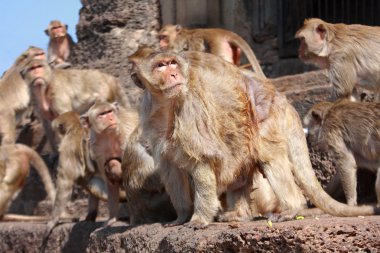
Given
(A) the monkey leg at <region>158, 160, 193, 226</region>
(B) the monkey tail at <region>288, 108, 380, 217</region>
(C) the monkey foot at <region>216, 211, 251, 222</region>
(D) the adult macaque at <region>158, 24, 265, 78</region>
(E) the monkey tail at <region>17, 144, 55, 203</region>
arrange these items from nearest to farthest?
(B) the monkey tail at <region>288, 108, 380, 217</region>
(C) the monkey foot at <region>216, 211, 251, 222</region>
(A) the monkey leg at <region>158, 160, 193, 226</region>
(D) the adult macaque at <region>158, 24, 265, 78</region>
(E) the monkey tail at <region>17, 144, 55, 203</region>

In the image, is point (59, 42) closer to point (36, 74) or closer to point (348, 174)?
point (36, 74)

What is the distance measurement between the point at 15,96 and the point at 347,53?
5.98 metres

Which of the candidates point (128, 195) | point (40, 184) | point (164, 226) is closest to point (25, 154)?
point (40, 184)

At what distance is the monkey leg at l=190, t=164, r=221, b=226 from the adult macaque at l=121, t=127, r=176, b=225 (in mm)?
1404

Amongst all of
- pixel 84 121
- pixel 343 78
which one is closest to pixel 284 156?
pixel 343 78

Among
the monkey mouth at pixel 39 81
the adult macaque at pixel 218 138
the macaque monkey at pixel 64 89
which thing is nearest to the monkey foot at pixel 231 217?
the adult macaque at pixel 218 138

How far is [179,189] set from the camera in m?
7.44

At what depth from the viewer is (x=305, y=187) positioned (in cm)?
732

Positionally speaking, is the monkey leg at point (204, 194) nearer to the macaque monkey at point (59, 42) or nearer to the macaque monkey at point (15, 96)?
the macaque monkey at point (15, 96)

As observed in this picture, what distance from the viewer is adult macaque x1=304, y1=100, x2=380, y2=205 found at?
7.88 metres

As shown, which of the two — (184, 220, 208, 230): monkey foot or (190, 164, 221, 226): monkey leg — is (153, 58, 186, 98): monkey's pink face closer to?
(190, 164, 221, 226): monkey leg

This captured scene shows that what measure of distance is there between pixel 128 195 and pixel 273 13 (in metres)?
5.00

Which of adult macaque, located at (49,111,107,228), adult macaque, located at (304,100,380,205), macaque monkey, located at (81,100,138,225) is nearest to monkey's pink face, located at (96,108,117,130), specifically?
macaque monkey, located at (81,100,138,225)

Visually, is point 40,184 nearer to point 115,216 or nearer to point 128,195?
point 115,216
